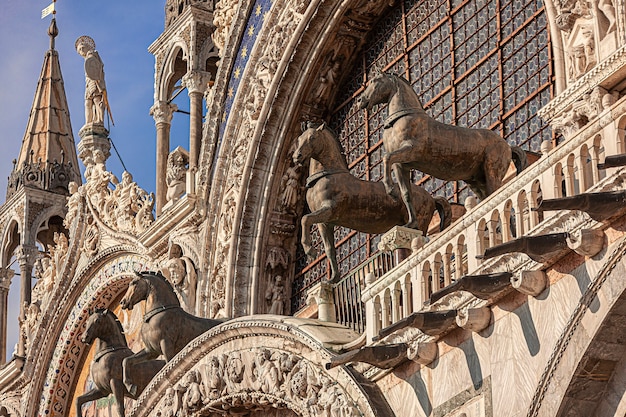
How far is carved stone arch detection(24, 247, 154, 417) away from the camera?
81.9 ft

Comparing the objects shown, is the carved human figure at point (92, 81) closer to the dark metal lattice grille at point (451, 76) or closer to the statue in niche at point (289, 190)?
the statue in niche at point (289, 190)

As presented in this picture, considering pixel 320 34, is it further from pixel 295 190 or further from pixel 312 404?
pixel 312 404

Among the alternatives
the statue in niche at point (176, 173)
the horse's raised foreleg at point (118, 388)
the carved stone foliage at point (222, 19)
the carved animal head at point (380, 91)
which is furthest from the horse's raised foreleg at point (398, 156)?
the statue in niche at point (176, 173)

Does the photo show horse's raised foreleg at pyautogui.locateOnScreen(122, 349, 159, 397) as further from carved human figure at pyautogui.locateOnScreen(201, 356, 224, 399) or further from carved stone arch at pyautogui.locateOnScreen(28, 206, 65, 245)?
carved stone arch at pyautogui.locateOnScreen(28, 206, 65, 245)

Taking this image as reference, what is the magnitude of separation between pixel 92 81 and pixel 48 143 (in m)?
2.40

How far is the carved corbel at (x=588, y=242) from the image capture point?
40.0 feet

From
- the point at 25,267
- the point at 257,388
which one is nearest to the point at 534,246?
the point at 257,388

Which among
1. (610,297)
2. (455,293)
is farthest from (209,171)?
(610,297)

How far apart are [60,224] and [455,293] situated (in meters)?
16.0

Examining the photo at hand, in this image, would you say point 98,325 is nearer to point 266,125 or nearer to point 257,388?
point 266,125

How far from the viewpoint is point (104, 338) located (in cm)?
2025

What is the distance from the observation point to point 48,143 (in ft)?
93.7

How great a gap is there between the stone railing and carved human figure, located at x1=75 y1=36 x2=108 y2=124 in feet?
40.6

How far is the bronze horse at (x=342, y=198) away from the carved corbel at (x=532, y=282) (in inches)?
143
